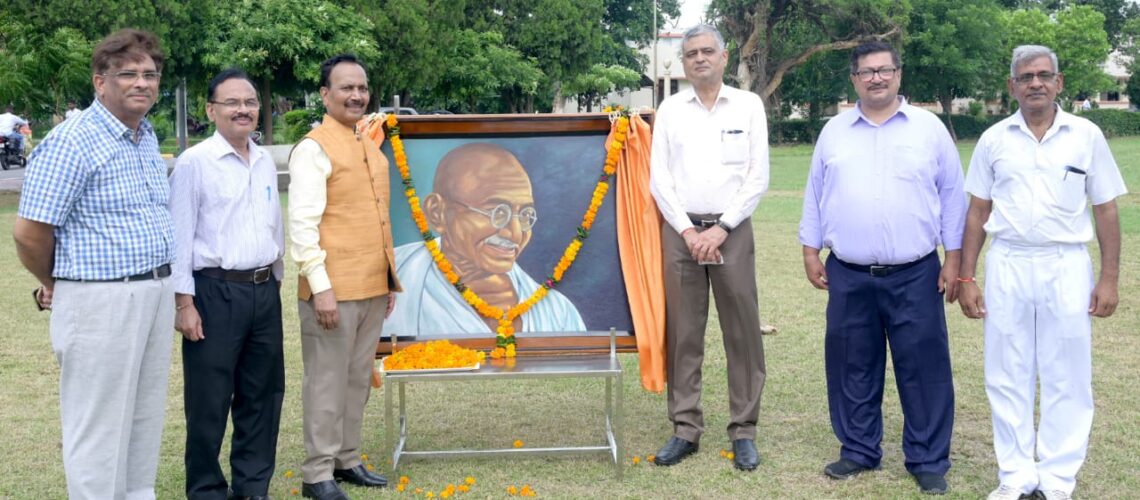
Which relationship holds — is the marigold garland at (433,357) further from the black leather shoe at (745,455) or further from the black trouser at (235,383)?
the black leather shoe at (745,455)

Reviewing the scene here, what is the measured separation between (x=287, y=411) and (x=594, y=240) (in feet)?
7.31

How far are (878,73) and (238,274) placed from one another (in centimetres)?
289

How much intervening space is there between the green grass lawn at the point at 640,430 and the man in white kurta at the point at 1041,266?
0.34 m

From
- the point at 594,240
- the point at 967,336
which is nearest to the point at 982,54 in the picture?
the point at 967,336

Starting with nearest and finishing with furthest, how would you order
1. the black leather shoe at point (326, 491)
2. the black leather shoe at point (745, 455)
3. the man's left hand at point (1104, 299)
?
the man's left hand at point (1104, 299) < the black leather shoe at point (326, 491) < the black leather shoe at point (745, 455)

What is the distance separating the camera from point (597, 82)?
46031 mm

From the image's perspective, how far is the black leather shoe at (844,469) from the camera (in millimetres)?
5309

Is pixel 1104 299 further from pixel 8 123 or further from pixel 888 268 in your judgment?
pixel 8 123

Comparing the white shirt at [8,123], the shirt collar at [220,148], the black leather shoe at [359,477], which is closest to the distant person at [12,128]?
the white shirt at [8,123]

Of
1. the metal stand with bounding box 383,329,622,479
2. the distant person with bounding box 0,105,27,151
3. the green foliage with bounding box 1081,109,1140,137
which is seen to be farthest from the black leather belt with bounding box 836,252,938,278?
the green foliage with bounding box 1081,109,1140,137

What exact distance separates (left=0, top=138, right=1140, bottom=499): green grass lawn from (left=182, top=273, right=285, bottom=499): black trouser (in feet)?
1.16

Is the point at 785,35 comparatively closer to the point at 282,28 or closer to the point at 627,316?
the point at 282,28

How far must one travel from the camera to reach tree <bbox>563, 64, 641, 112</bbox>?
43.0 meters

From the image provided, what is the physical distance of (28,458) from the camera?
225 inches
